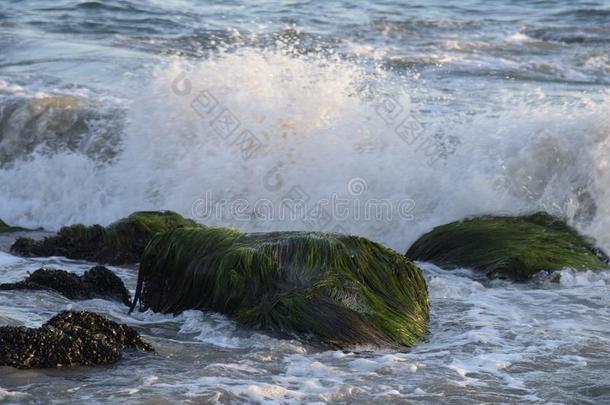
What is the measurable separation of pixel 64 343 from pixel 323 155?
5344mm

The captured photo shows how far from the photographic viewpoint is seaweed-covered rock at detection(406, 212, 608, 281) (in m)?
6.92

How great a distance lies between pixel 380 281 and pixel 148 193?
15.6 ft

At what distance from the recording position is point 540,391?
451 cm

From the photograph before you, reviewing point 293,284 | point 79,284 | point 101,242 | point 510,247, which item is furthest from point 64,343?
point 510,247

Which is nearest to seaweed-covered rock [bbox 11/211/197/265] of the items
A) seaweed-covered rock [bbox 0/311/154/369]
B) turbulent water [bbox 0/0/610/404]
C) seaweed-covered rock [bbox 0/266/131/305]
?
turbulent water [bbox 0/0/610/404]

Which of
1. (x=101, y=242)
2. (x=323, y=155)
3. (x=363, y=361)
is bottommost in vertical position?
(x=101, y=242)

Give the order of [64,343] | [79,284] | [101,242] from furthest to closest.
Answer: [101,242] < [79,284] < [64,343]

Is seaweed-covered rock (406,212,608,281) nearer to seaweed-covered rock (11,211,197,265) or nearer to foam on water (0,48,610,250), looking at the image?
foam on water (0,48,610,250)

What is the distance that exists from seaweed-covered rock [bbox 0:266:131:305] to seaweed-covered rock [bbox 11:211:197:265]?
112 cm

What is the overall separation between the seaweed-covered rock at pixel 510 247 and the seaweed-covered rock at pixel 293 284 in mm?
1452

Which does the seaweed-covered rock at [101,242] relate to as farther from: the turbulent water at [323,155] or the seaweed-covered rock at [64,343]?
the seaweed-covered rock at [64,343]

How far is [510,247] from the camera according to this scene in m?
7.17

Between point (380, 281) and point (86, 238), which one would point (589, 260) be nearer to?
point (380, 281)

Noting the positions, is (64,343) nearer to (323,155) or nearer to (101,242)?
(101,242)
